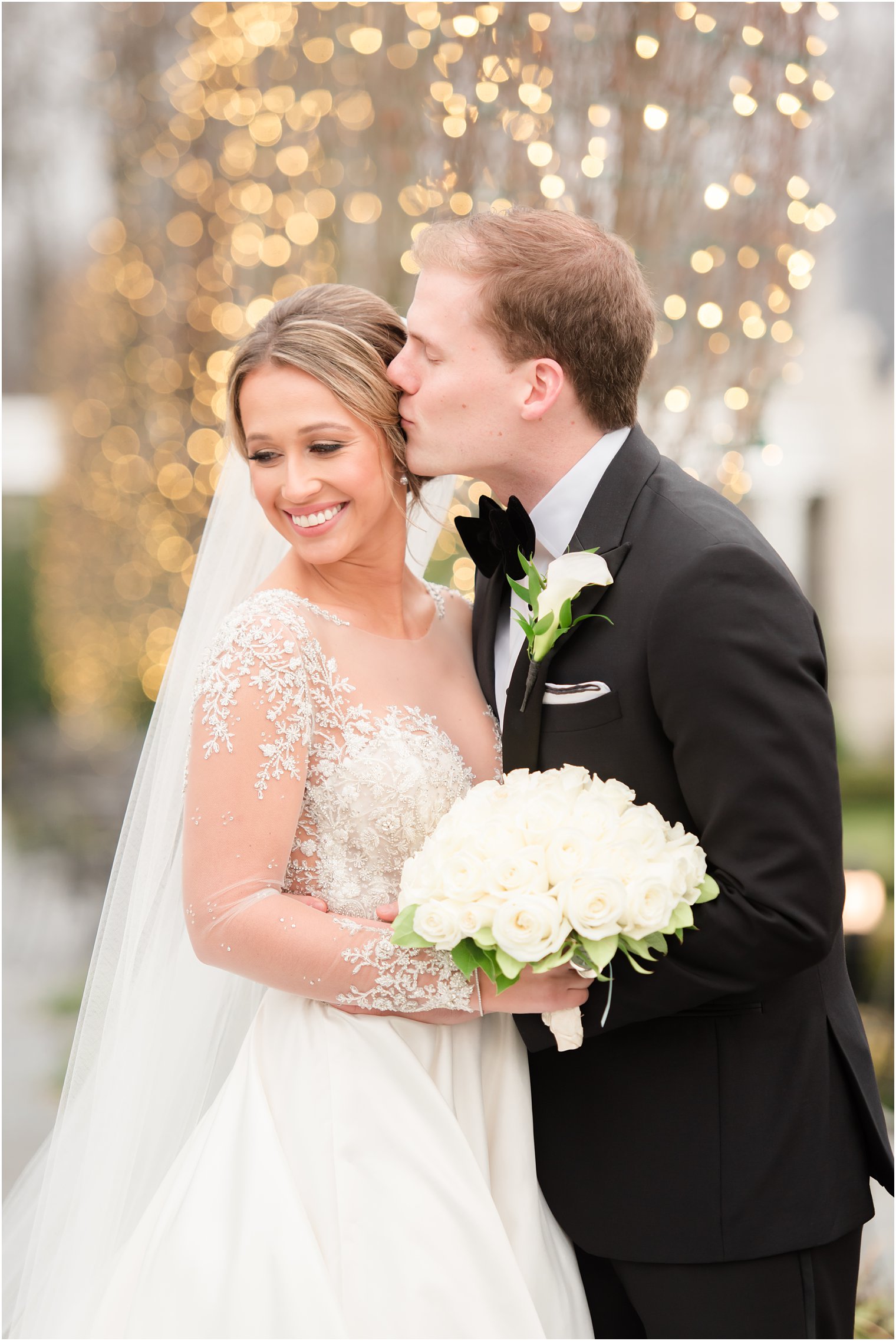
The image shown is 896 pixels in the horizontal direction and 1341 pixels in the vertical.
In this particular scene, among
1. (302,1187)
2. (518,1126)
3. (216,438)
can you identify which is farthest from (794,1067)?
(216,438)

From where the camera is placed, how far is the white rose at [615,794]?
164 centimetres

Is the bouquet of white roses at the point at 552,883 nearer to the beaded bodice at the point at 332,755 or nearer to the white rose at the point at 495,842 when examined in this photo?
the white rose at the point at 495,842

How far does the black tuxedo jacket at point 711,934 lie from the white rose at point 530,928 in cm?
31

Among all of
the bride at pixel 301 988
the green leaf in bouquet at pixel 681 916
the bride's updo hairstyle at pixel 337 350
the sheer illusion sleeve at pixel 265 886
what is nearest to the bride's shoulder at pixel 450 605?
the bride at pixel 301 988

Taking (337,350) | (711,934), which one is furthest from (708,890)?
(337,350)

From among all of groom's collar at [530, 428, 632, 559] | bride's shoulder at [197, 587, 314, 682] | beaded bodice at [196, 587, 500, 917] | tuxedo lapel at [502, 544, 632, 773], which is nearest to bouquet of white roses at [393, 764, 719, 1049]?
tuxedo lapel at [502, 544, 632, 773]

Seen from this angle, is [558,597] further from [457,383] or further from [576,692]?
[457,383]

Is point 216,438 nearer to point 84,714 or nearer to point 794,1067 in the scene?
point 794,1067

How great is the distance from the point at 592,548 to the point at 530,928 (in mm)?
741

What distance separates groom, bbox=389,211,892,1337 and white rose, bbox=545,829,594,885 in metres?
0.28

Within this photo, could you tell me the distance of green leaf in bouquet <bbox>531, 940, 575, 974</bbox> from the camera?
1523mm

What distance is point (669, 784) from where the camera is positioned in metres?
1.84

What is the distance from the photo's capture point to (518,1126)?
200 cm

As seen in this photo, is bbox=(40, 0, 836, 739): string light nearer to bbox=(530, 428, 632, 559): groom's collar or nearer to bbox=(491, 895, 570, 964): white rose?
bbox=(530, 428, 632, 559): groom's collar
